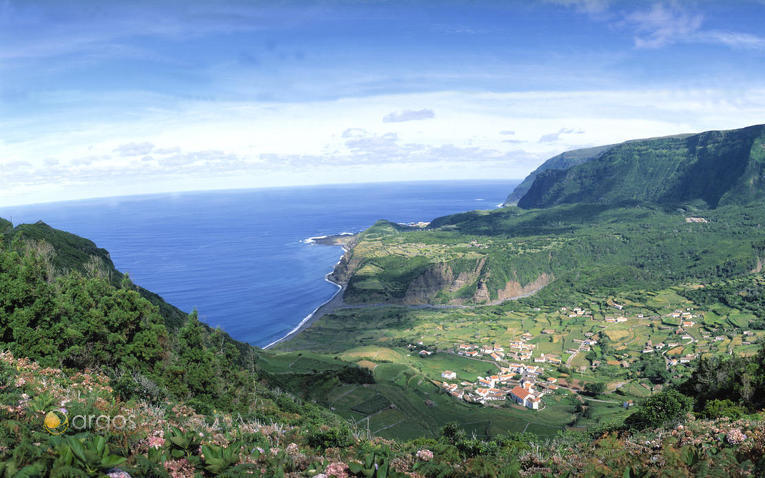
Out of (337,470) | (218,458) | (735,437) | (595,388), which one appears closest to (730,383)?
(735,437)

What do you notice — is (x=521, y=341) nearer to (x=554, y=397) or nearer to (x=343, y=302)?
(x=554, y=397)

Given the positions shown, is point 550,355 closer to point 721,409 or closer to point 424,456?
point 721,409

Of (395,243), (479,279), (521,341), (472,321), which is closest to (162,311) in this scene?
(521,341)

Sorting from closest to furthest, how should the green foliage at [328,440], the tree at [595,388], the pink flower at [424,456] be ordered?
the pink flower at [424,456] < the green foliage at [328,440] < the tree at [595,388]

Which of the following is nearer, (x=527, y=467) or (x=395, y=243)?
(x=527, y=467)

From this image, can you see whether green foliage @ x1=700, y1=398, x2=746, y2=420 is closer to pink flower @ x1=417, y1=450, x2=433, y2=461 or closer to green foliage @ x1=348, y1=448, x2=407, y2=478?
pink flower @ x1=417, y1=450, x2=433, y2=461

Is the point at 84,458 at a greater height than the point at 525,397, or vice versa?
the point at 84,458

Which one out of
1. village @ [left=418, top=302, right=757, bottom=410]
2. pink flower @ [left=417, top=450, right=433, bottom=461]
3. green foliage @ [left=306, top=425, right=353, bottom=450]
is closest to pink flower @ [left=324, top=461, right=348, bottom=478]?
pink flower @ [left=417, top=450, right=433, bottom=461]

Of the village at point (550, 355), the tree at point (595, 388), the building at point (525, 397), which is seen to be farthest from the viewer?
the tree at point (595, 388)

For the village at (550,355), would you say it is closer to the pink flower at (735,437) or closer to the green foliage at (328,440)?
the pink flower at (735,437)

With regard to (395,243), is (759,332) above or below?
below

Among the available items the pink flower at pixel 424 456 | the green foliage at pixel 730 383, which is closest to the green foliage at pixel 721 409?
→ the green foliage at pixel 730 383
